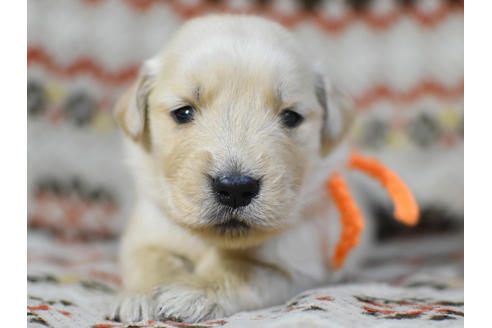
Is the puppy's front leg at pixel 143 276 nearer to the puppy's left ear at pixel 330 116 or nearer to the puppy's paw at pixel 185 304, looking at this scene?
the puppy's paw at pixel 185 304

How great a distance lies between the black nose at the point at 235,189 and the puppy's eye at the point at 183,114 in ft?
1.38

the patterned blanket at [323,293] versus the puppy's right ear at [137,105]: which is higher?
the puppy's right ear at [137,105]

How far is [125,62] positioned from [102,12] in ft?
1.21

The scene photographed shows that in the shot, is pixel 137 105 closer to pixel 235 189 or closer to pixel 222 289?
pixel 235 189

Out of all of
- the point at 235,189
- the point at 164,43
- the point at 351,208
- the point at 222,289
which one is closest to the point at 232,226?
the point at 235,189

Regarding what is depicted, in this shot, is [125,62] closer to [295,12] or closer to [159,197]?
[295,12]

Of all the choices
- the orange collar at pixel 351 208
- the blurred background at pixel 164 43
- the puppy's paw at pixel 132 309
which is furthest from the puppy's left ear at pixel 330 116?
the blurred background at pixel 164 43

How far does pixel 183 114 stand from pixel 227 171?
1.53 feet

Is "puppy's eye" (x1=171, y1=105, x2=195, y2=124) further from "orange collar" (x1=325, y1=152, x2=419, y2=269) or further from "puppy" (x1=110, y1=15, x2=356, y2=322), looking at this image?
"orange collar" (x1=325, y1=152, x2=419, y2=269)

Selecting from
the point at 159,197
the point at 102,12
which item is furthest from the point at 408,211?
the point at 102,12

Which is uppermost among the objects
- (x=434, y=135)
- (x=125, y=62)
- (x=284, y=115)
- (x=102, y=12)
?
(x=102, y=12)

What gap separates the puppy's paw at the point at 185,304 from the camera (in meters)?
1.86

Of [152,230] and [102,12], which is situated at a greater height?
[102,12]

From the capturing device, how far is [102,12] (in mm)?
3828
